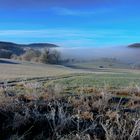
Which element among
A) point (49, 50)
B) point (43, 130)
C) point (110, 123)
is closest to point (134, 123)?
point (110, 123)

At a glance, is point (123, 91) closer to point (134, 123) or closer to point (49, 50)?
point (134, 123)

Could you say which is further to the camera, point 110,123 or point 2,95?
point 2,95

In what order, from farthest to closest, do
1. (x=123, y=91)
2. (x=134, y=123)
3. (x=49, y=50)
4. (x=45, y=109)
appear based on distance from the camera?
(x=49, y=50) < (x=123, y=91) < (x=45, y=109) < (x=134, y=123)

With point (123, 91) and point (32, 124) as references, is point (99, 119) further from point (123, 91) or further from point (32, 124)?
point (123, 91)

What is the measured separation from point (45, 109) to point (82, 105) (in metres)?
1.16

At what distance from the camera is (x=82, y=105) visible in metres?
11.8

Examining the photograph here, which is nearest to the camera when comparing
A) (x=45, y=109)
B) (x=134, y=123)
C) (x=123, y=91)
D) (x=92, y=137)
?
(x=92, y=137)

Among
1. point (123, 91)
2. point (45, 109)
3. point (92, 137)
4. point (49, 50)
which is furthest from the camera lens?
point (49, 50)

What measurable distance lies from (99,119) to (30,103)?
2239 millimetres

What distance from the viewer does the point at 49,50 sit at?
105188 millimetres

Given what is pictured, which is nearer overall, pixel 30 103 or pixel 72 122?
pixel 72 122

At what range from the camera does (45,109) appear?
11570mm

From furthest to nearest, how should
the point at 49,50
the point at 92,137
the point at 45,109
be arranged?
1. the point at 49,50
2. the point at 45,109
3. the point at 92,137

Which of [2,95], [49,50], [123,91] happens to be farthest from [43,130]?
[49,50]
